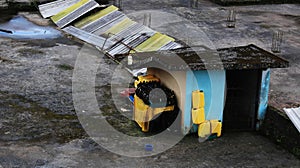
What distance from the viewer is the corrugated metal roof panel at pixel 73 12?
18986 mm

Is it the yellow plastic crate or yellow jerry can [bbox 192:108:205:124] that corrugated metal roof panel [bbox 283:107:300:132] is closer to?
yellow jerry can [bbox 192:108:205:124]

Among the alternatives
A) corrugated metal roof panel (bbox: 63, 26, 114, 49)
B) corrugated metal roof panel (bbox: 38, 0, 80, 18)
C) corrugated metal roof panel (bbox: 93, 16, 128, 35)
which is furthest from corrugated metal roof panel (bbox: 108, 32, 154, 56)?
corrugated metal roof panel (bbox: 38, 0, 80, 18)

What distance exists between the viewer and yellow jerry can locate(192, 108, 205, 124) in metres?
10.1

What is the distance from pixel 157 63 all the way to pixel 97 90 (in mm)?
2988

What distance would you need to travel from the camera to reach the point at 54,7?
20688 millimetres

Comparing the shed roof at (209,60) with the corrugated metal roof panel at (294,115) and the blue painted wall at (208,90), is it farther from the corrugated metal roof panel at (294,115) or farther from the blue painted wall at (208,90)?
the corrugated metal roof panel at (294,115)

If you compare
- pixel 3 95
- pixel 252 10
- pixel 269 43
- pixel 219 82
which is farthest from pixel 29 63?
pixel 252 10

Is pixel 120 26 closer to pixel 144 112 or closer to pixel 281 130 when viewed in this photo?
Result: pixel 144 112

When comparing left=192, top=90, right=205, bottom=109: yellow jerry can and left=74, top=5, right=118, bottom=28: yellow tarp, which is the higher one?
left=192, top=90, right=205, bottom=109: yellow jerry can

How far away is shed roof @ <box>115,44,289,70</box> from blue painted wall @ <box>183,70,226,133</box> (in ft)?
0.66

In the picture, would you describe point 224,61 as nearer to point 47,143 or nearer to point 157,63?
point 157,63

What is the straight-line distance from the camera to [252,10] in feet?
71.6

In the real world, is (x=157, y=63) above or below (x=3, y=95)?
above

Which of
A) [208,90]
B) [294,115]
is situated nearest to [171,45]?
[208,90]
